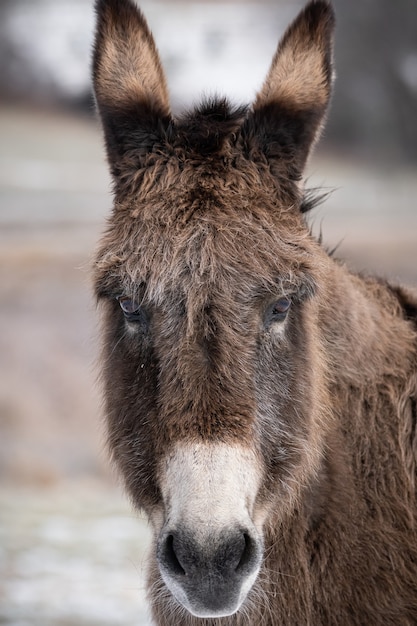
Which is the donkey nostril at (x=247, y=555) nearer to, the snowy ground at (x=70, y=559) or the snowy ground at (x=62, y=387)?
the snowy ground at (x=62, y=387)

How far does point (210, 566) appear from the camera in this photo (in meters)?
2.92

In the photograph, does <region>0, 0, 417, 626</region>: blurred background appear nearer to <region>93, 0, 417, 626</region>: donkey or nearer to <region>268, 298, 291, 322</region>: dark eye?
<region>93, 0, 417, 626</region>: donkey

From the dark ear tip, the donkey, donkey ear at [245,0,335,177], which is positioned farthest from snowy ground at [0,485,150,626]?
the dark ear tip

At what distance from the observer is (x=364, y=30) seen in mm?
26156

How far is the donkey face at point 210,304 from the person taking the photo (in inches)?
120

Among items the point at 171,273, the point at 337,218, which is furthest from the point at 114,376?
the point at 337,218

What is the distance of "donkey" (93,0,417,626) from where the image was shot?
3.12m

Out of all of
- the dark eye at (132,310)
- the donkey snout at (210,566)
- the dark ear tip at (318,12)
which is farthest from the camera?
the dark ear tip at (318,12)

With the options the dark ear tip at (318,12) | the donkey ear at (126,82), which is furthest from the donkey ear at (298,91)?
the donkey ear at (126,82)

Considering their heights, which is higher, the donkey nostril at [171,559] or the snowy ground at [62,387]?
the donkey nostril at [171,559]

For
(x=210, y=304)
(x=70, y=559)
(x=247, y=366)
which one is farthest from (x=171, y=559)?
(x=70, y=559)

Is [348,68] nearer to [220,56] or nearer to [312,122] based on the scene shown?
[220,56]

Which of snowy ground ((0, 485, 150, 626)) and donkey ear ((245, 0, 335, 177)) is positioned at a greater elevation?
donkey ear ((245, 0, 335, 177))

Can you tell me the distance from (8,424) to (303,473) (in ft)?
30.5
